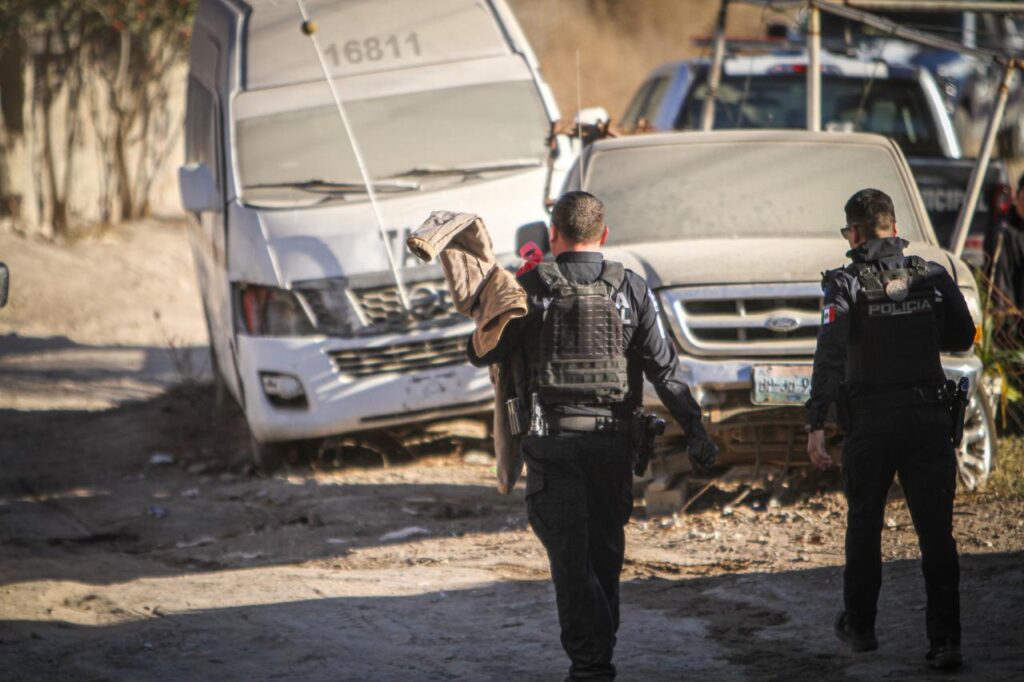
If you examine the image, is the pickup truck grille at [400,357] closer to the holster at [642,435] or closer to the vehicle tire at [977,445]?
the vehicle tire at [977,445]

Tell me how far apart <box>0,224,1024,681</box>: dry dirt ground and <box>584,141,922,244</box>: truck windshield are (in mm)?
1337

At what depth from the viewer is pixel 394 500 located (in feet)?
26.1

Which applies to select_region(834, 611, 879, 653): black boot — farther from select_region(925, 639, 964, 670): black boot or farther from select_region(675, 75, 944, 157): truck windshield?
select_region(675, 75, 944, 157): truck windshield

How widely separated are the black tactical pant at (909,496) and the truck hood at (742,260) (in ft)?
6.38

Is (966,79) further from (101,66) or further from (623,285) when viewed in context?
(623,285)

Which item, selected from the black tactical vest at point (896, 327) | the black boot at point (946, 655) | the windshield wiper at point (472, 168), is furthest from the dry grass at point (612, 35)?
the black boot at point (946, 655)

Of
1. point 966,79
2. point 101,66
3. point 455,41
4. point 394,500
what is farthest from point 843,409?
point 966,79

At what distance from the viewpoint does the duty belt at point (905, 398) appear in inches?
188

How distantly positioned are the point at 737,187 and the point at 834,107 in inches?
176

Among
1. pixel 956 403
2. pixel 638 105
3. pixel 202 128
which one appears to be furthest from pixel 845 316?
pixel 638 105

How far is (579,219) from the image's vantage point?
4.68 meters

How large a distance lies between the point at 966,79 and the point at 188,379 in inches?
566

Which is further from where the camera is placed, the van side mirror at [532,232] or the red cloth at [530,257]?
the van side mirror at [532,232]

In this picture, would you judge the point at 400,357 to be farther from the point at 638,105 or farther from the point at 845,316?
the point at 638,105
